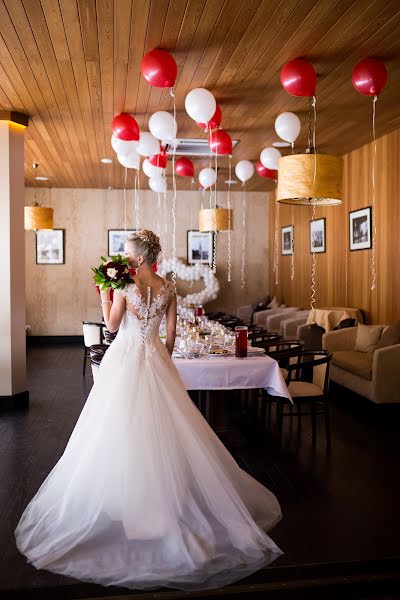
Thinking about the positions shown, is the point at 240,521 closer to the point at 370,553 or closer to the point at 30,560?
the point at 370,553

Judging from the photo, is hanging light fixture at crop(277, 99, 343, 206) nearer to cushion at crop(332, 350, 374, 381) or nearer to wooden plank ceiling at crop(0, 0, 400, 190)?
wooden plank ceiling at crop(0, 0, 400, 190)

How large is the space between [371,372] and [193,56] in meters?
3.74

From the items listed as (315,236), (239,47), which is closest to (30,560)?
(239,47)

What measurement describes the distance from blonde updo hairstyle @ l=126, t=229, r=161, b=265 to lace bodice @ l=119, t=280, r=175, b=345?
0.66 ft

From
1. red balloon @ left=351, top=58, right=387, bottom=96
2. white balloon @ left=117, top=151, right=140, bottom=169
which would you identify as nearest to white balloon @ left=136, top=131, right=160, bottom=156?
white balloon @ left=117, top=151, right=140, bottom=169

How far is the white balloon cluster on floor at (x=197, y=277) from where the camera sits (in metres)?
12.1

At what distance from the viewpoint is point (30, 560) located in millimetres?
2877

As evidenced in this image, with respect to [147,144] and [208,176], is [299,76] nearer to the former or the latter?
[147,144]

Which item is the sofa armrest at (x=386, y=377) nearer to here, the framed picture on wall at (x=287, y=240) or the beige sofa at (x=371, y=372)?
the beige sofa at (x=371, y=372)

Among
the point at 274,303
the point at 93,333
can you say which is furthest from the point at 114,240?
the point at 93,333

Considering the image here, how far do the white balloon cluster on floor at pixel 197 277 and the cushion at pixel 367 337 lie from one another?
16.7 ft

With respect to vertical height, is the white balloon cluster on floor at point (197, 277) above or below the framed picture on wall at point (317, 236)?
below

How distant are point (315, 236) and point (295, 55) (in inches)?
222

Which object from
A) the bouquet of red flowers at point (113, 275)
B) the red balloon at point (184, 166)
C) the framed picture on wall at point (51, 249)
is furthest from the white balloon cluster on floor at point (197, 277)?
the bouquet of red flowers at point (113, 275)
